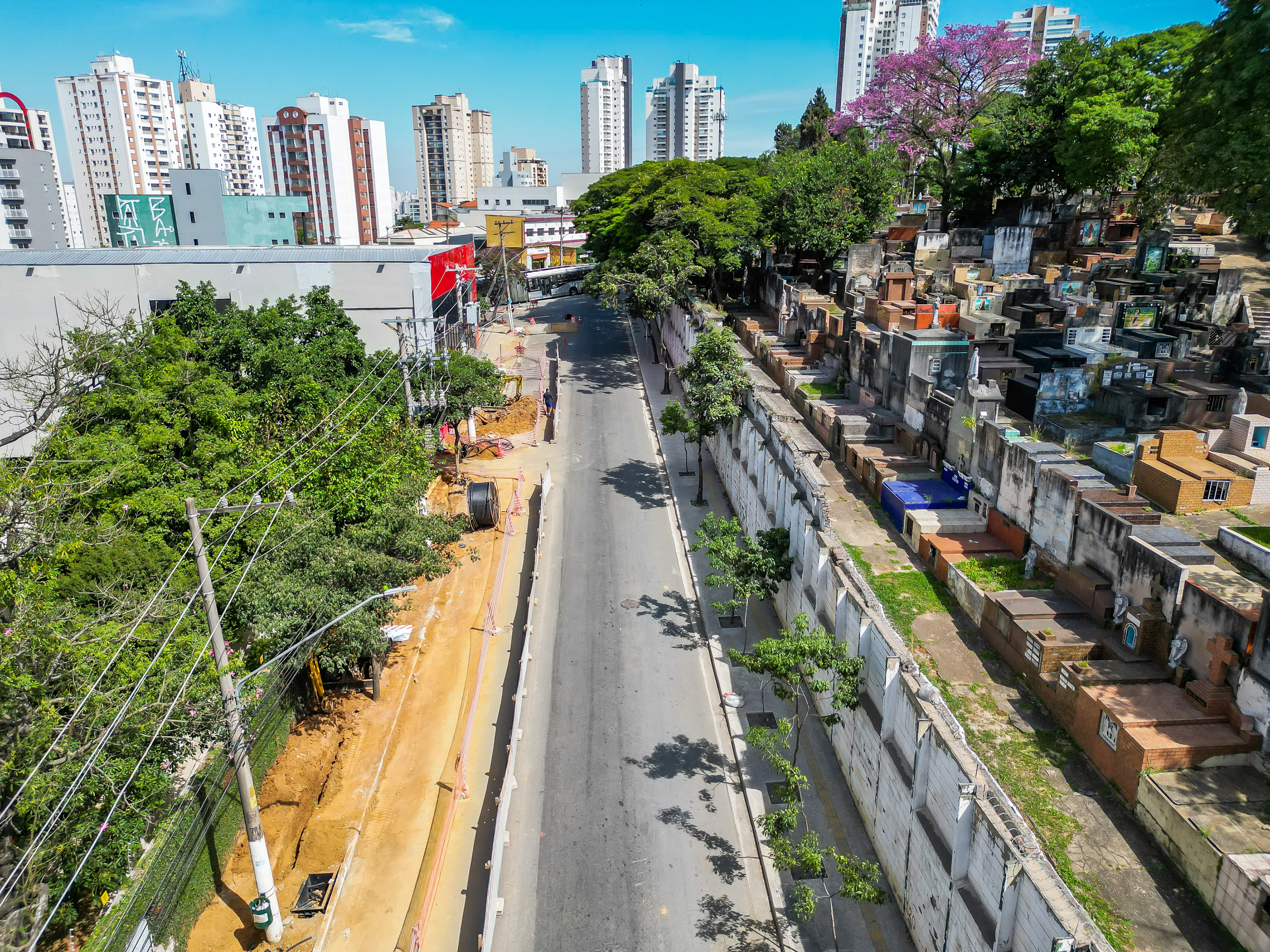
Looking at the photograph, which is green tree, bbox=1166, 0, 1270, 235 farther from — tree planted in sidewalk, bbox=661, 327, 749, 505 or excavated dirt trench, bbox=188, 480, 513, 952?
excavated dirt trench, bbox=188, 480, 513, 952

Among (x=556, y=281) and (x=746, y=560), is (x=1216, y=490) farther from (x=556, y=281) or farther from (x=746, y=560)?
(x=556, y=281)

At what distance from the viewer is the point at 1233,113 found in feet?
90.8

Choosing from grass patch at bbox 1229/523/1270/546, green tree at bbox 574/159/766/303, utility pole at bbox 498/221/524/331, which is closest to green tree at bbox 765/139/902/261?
green tree at bbox 574/159/766/303

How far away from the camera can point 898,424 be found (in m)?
36.3

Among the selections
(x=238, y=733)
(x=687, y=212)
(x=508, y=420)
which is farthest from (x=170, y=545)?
(x=687, y=212)

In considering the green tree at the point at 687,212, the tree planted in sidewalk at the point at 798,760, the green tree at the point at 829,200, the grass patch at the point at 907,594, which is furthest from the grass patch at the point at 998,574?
the green tree at the point at 829,200

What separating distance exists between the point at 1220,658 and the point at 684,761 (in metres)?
12.5

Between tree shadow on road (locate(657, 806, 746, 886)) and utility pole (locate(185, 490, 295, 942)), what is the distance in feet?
28.0

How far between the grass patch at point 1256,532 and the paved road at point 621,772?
16.3 m

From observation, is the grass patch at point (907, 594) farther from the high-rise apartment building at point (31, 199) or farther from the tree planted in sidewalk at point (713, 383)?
the high-rise apartment building at point (31, 199)

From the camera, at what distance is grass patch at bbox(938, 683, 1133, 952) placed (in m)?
14.6

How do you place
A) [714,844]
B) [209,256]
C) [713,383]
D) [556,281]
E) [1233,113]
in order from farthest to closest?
[556,281], [209,256], [713,383], [1233,113], [714,844]

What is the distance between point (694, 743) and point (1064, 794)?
8858mm

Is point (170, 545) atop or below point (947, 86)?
below
